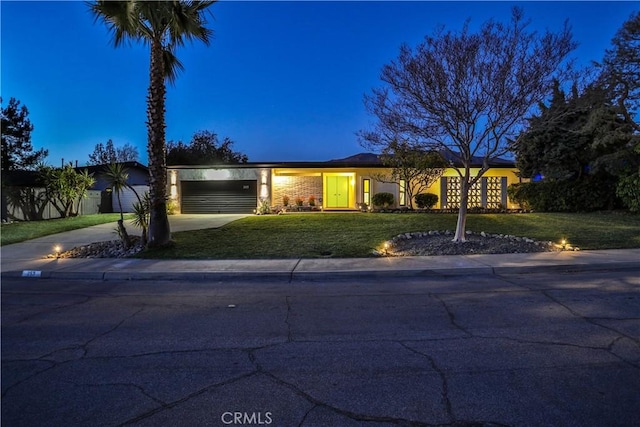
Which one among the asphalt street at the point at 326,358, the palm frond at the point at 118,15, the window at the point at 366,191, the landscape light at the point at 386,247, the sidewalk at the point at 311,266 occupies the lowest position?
the asphalt street at the point at 326,358

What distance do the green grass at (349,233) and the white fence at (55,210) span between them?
35.9ft

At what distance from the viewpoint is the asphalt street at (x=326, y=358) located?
300 cm

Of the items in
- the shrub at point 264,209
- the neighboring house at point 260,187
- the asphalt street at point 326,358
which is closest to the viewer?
the asphalt street at point 326,358

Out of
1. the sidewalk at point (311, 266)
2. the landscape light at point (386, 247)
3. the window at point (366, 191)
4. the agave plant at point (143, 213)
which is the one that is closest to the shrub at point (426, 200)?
the window at point (366, 191)

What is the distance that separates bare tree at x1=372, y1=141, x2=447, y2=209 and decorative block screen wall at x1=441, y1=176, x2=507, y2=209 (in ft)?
5.84

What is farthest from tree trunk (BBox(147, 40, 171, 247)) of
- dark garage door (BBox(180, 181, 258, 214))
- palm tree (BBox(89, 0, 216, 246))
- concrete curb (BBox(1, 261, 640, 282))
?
dark garage door (BBox(180, 181, 258, 214))

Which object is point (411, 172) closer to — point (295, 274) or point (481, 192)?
point (481, 192)

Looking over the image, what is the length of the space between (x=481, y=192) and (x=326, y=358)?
75.8 ft

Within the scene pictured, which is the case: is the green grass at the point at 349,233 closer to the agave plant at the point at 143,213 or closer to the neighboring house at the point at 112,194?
the agave plant at the point at 143,213

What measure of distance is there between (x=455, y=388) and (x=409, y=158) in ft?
59.5

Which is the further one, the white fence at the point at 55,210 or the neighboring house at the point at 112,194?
the neighboring house at the point at 112,194

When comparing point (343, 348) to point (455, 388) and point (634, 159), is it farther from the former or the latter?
point (634, 159)

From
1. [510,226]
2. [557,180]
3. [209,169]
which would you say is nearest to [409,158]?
[510,226]

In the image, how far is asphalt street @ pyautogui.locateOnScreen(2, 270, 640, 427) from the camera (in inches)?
118
